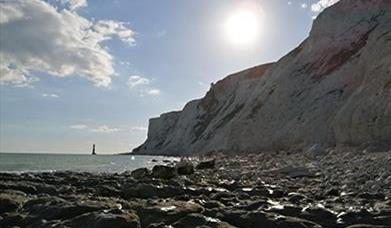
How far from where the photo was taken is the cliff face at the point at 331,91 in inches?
996

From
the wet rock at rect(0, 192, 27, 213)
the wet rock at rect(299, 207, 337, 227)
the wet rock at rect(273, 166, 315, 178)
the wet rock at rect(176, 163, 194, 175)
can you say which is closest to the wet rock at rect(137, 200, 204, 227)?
the wet rock at rect(299, 207, 337, 227)

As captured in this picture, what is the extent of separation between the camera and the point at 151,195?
1109 centimetres

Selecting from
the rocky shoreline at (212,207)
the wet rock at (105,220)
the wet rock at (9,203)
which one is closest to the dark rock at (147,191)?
the rocky shoreline at (212,207)

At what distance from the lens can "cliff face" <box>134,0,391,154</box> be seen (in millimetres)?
25297

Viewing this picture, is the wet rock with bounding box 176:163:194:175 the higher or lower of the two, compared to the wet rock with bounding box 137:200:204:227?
higher

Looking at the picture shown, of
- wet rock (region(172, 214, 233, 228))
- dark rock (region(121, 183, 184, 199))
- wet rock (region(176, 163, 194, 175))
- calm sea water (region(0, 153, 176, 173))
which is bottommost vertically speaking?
wet rock (region(172, 214, 233, 228))

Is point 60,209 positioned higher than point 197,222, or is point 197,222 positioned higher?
point 60,209

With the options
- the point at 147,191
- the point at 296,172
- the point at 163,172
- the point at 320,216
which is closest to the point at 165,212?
the point at 320,216

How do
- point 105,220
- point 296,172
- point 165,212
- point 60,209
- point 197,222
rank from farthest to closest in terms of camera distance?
point 296,172, point 60,209, point 165,212, point 197,222, point 105,220

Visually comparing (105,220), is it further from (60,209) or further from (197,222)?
(60,209)

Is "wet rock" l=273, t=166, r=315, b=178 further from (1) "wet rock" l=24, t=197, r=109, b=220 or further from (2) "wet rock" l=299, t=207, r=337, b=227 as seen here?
(1) "wet rock" l=24, t=197, r=109, b=220

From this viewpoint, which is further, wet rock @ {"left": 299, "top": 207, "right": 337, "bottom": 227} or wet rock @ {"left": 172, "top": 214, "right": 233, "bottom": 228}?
wet rock @ {"left": 299, "top": 207, "right": 337, "bottom": 227}

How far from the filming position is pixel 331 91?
36.1m

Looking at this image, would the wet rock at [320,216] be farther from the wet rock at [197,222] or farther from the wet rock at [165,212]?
the wet rock at [165,212]
